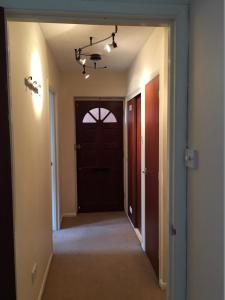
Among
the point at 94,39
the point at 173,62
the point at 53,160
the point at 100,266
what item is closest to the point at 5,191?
the point at 173,62

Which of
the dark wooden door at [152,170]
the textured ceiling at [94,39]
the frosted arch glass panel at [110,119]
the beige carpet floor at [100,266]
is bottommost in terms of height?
the beige carpet floor at [100,266]

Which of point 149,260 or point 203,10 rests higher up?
point 203,10

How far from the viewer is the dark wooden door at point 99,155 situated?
4898 millimetres

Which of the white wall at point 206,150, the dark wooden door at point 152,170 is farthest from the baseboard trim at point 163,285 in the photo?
the white wall at point 206,150

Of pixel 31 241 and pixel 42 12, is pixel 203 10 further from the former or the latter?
pixel 31 241

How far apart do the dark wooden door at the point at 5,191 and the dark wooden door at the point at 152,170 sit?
1647 millimetres

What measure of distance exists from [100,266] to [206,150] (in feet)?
7.28

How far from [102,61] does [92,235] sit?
8.35 feet

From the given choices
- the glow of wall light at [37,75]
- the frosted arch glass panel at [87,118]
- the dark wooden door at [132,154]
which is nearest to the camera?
the glow of wall light at [37,75]

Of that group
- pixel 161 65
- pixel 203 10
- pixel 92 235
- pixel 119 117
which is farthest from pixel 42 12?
pixel 119 117

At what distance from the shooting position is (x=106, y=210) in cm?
505

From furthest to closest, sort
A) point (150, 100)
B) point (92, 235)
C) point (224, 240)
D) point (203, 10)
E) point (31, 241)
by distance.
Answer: point (92, 235) < point (150, 100) < point (31, 241) < point (203, 10) < point (224, 240)

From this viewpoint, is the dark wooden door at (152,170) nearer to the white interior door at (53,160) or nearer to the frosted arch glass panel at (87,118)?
the white interior door at (53,160)

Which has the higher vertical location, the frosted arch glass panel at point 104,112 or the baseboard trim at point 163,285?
the frosted arch glass panel at point 104,112
